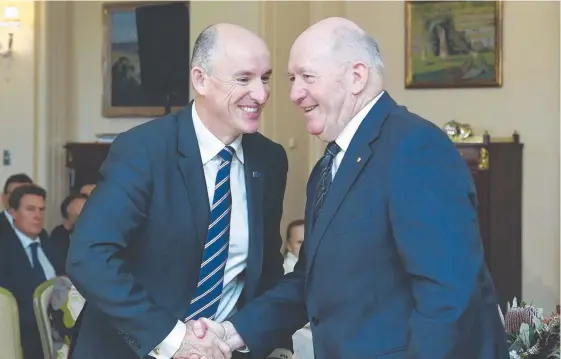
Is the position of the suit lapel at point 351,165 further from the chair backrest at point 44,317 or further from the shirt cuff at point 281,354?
the chair backrest at point 44,317

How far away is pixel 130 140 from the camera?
200 cm

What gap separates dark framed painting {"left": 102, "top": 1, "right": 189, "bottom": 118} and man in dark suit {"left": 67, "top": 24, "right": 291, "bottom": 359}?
17.5ft

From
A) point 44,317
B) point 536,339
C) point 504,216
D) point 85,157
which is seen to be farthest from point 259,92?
point 85,157

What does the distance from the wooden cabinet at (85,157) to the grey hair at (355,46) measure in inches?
209

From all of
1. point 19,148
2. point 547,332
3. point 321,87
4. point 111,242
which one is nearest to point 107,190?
point 111,242

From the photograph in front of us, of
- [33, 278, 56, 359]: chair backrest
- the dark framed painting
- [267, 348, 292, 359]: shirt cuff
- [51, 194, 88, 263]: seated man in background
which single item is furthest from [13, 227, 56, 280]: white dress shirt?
[267, 348, 292, 359]: shirt cuff

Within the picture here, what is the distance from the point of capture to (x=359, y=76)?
5.83ft

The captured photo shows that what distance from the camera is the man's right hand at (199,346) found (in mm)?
1910

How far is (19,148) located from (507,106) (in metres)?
3.96

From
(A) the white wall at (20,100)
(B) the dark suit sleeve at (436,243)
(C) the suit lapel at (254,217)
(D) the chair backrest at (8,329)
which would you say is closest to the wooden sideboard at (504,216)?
(A) the white wall at (20,100)

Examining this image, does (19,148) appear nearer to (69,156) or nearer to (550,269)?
(69,156)

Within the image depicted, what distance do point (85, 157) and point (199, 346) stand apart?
5.28 metres

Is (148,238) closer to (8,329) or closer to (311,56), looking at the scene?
(311,56)

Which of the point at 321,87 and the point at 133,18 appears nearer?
the point at 321,87
